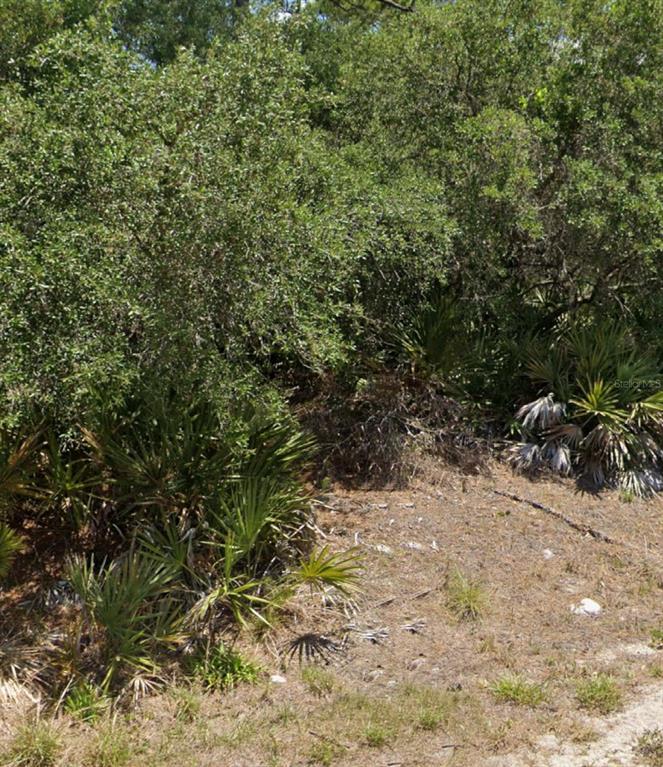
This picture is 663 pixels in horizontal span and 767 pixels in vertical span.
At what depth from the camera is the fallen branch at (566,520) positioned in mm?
8586

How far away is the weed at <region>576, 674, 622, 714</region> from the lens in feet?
19.7

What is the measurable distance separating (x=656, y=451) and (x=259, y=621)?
487cm

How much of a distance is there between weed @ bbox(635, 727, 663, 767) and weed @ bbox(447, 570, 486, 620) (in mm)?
1833

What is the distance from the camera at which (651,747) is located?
551 centimetres

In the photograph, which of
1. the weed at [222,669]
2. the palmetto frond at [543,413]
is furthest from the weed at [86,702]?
the palmetto frond at [543,413]

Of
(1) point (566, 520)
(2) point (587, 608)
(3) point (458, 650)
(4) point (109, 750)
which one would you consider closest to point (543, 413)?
(1) point (566, 520)

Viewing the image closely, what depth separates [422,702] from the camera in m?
6.13

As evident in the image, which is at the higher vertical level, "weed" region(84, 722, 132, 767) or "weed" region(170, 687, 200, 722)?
"weed" region(170, 687, 200, 722)

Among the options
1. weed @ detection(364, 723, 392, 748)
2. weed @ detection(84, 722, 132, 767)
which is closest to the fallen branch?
weed @ detection(364, 723, 392, 748)

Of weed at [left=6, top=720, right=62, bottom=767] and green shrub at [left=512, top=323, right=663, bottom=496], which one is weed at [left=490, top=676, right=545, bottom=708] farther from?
green shrub at [left=512, top=323, right=663, bottom=496]

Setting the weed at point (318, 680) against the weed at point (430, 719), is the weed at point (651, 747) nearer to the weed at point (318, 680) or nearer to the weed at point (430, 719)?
the weed at point (430, 719)

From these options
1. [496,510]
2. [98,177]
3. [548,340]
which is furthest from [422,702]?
[548,340]

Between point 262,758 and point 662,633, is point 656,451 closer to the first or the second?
point 662,633

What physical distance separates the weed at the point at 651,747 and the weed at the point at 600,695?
0.36 metres
